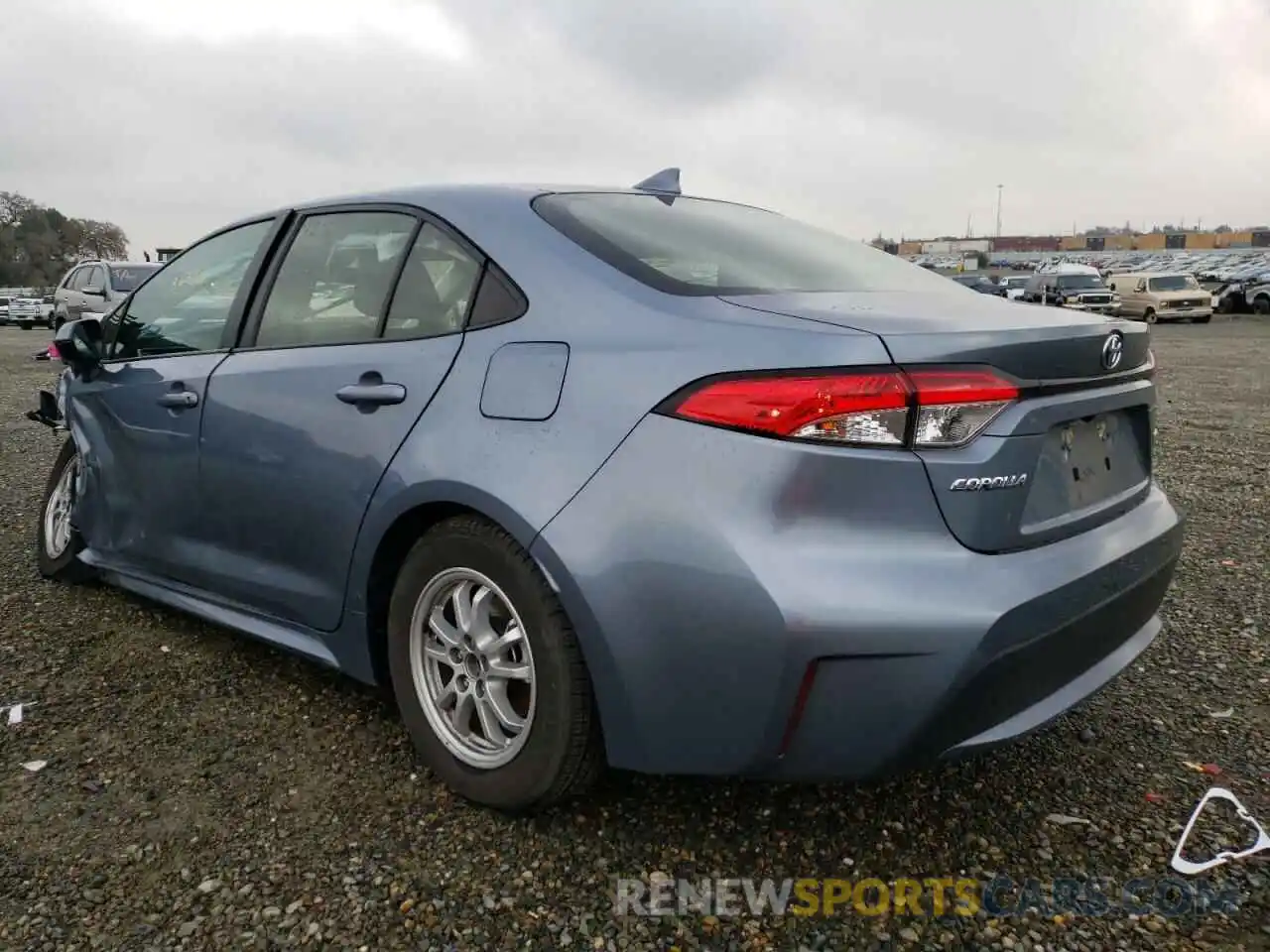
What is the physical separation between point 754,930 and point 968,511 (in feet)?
3.14

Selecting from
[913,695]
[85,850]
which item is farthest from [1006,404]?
[85,850]

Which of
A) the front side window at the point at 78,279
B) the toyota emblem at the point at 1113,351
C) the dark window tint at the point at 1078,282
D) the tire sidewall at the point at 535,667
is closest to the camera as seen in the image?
the tire sidewall at the point at 535,667

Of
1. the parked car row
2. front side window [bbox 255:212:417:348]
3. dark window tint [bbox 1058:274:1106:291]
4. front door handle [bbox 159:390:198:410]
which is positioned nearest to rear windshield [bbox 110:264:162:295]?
front door handle [bbox 159:390:198:410]

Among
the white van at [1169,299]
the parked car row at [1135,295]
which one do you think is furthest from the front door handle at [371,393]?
the white van at [1169,299]

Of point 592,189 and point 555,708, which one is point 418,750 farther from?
point 592,189

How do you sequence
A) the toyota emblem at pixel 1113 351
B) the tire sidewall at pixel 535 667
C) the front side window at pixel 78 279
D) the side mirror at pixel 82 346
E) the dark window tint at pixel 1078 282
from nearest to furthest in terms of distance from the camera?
the tire sidewall at pixel 535 667 → the toyota emblem at pixel 1113 351 → the side mirror at pixel 82 346 → the front side window at pixel 78 279 → the dark window tint at pixel 1078 282

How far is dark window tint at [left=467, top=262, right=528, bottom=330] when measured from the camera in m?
2.33

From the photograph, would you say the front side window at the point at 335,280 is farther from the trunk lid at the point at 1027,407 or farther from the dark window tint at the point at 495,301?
the trunk lid at the point at 1027,407

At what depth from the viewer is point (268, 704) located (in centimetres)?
306

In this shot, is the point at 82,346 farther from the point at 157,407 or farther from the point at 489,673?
the point at 489,673

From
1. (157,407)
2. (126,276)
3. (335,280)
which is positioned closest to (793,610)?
(335,280)

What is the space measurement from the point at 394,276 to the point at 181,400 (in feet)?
3.15

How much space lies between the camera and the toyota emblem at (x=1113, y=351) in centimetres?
225

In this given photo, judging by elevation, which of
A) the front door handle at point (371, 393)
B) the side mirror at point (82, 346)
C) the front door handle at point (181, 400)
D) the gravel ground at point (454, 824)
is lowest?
the gravel ground at point (454, 824)
